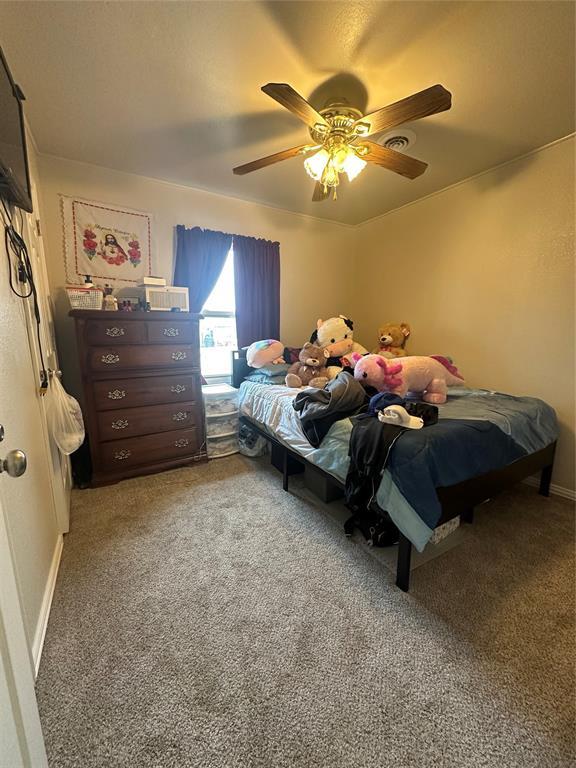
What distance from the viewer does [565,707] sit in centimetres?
101

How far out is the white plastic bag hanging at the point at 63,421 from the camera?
1728mm

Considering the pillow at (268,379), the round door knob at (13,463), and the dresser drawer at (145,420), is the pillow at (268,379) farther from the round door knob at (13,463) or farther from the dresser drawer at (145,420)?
the round door knob at (13,463)

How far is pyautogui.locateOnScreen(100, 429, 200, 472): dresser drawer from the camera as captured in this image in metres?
2.38

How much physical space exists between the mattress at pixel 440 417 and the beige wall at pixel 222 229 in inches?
61.5

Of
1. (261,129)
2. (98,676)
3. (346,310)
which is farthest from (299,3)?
(346,310)

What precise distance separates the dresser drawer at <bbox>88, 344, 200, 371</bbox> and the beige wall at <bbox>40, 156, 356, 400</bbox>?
1.84ft

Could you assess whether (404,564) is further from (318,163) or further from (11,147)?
(11,147)

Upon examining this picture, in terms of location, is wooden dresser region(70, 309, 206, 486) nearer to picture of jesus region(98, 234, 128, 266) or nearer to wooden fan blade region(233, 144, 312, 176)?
picture of jesus region(98, 234, 128, 266)

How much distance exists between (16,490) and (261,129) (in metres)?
2.41

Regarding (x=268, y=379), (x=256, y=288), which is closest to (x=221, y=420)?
(x=268, y=379)

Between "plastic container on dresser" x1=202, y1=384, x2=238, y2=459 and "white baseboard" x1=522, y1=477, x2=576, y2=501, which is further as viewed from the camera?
"plastic container on dresser" x1=202, y1=384, x2=238, y2=459

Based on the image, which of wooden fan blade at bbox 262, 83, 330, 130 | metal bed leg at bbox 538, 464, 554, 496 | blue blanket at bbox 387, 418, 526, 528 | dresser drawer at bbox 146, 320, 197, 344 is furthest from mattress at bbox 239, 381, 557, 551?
wooden fan blade at bbox 262, 83, 330, 130

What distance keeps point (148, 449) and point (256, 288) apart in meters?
1.92

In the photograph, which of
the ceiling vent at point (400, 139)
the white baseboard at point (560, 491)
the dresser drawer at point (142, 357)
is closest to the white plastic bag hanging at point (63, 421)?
the dresser drawer at point (142, 357)
